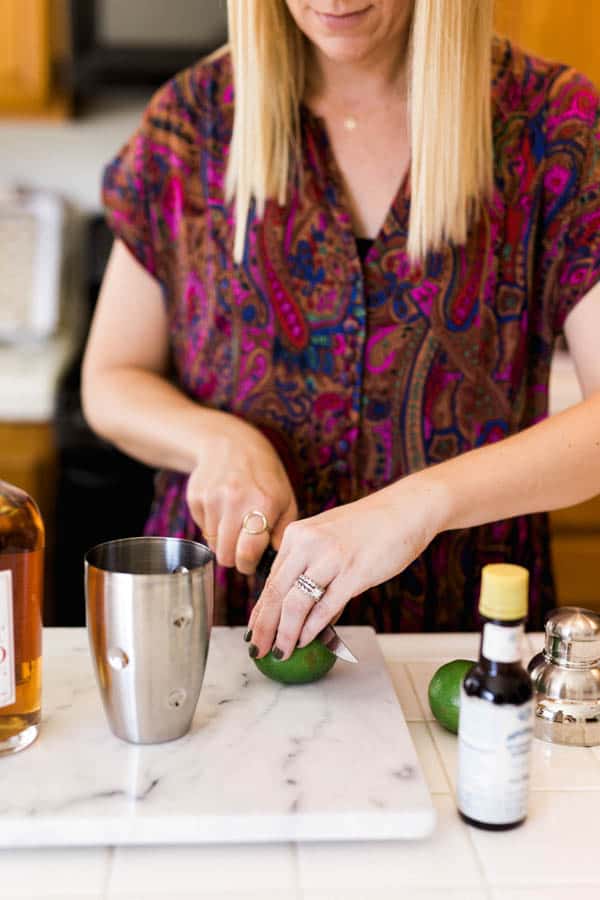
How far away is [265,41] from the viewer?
4.16 ft

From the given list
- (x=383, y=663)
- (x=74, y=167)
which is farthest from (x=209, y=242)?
(x=74, y=167)

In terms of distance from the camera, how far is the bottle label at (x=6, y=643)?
858 millimetres

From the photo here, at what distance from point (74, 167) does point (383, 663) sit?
2123mm

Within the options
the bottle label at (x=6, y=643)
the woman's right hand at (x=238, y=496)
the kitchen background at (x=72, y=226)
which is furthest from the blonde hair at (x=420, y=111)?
the kitchen background at (x=72, y=226)

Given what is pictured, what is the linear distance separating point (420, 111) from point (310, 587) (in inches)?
22.7

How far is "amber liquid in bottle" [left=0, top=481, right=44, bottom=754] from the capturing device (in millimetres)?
866

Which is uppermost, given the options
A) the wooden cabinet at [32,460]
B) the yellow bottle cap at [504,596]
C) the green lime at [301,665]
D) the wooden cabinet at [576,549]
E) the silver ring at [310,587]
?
the yellow bottle cap at [504,596]

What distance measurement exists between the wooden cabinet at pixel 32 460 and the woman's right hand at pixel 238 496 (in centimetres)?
112

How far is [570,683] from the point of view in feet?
3.14

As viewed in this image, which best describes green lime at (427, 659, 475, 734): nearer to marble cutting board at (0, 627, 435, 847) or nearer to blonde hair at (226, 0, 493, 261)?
marble cutting board at (0, 627, 435, 847)

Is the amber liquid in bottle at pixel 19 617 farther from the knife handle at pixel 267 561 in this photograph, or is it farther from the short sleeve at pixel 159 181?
the short sleeve at pixel 159 181

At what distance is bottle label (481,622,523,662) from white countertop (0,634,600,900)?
5.3 inches

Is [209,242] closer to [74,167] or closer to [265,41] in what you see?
[265,41]

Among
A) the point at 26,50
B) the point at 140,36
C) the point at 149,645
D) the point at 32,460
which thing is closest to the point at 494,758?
the point at 149,645
